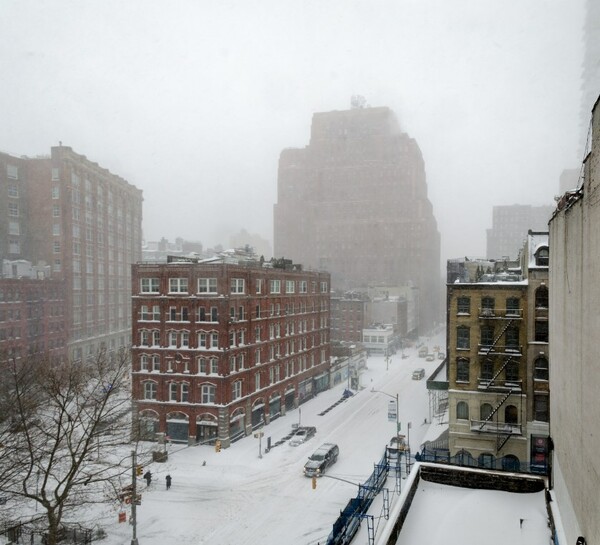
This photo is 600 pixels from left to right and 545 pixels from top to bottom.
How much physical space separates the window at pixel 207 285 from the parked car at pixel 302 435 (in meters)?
15.5

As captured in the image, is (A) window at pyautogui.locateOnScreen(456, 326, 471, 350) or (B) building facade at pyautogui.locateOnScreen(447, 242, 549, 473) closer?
(B) building facade at pyautogui.locateOnScreen(447, 242, 549, 473)

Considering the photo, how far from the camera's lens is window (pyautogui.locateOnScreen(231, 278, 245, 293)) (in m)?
49.3

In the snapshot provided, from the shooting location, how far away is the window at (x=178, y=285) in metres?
49.0

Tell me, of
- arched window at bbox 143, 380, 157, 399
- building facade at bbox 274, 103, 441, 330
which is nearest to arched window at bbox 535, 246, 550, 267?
arched window at bbox 143, 380, 157, 399

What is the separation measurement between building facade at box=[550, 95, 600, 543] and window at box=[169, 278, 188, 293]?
38502 mm

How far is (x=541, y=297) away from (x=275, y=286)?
2968cm

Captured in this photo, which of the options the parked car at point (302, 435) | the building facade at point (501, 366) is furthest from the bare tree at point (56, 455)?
the building facade at point (501, 366)

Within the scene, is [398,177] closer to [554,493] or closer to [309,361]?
[309,361]

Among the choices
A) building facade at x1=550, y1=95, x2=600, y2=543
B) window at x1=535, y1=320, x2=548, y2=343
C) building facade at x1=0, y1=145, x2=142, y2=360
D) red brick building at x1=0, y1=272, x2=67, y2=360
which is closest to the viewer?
building facade at x1=550, y1=95, x2=600, y2=543

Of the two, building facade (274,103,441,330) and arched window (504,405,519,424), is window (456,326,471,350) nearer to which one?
arched window (504,405,519,424)

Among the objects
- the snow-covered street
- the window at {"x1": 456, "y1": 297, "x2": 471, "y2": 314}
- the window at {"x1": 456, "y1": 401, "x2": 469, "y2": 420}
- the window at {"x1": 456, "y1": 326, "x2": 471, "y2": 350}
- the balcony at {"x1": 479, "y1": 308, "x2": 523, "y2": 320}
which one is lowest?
the snow-covered street

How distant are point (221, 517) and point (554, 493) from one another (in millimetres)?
22113

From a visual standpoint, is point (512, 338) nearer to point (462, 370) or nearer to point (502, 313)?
point (502, 313)

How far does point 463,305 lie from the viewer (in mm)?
38906
